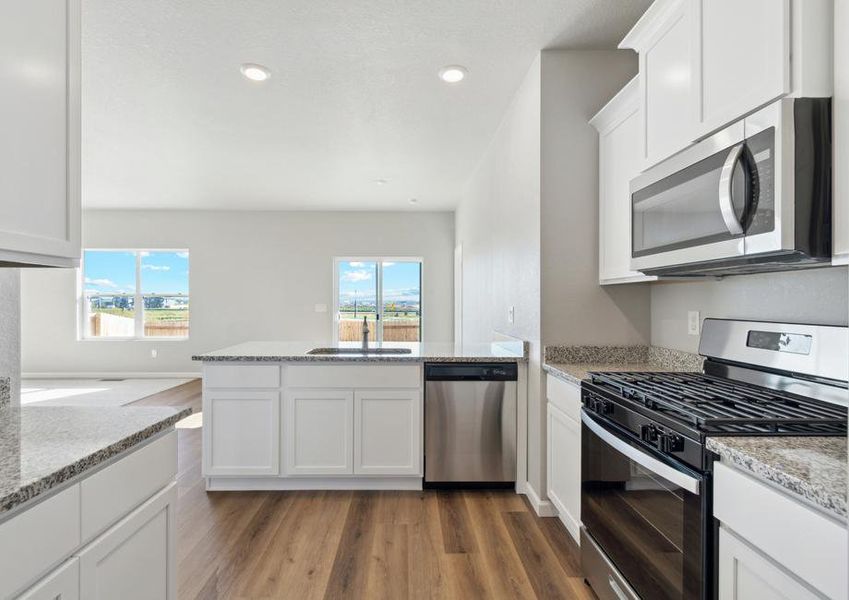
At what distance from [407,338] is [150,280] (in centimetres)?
417

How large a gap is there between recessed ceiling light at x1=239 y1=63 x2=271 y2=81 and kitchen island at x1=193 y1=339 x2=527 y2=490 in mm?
1751

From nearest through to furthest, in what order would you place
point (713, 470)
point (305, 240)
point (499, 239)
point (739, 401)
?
point (713, 470)
point (739, 401)
point (499, 239)
point (305, 240)

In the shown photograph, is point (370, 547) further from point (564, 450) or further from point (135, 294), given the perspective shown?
point (135, 294)

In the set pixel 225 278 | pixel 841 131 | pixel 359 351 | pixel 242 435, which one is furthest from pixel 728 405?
pixel 225 278

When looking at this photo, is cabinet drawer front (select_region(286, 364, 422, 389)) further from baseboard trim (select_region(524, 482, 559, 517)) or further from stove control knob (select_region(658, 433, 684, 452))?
stove control knob (select_region(658, 433, 684, 452))

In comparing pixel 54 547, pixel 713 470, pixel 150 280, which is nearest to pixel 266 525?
pixel 54 547

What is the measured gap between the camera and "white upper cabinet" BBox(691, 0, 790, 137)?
1.18m

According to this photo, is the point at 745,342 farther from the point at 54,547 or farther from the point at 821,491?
the point at 54,547

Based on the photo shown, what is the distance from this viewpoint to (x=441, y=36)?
8.02ft

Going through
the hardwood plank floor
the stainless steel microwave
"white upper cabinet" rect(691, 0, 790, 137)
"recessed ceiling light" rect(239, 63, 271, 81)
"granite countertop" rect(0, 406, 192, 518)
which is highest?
"recessed ceiling light" rect(239, 63, 271, 81)

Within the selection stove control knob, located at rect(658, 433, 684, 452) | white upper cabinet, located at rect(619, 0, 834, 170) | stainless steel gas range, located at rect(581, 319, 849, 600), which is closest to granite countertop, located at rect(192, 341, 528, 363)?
stainless steel gas range, located at rect(581, 319, 849, 600)

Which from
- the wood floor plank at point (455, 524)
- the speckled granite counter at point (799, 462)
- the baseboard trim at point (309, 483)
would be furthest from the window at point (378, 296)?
the speckled granite counter at point (799, 462)

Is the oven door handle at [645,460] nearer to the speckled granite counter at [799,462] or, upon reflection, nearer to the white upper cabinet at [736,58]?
the speckled granite counter at [799,462]

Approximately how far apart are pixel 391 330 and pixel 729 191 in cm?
622
